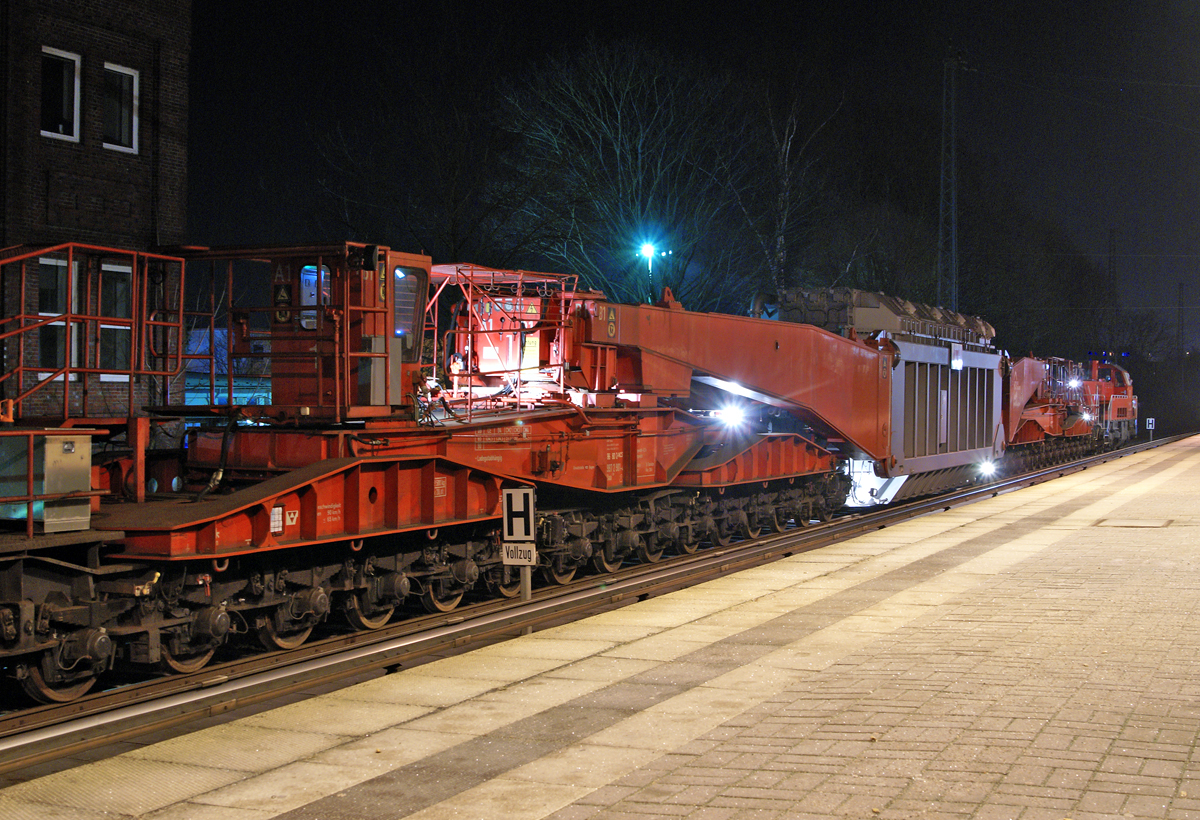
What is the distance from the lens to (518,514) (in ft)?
36.3

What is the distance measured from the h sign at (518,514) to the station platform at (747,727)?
113 centimetres

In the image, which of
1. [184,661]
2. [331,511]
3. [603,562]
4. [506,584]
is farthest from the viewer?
[603,562]

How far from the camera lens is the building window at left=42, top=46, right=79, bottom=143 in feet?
69.4

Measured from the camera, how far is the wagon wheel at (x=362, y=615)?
1085 centimetres

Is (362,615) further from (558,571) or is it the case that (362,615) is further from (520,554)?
(558,571)

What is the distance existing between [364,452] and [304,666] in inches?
Result: 88.5

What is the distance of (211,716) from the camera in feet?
25.5

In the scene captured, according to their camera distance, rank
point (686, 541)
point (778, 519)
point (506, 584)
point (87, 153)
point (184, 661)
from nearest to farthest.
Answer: point (184, 661), point (506, 584), point (686, 541), point (778, 519), point (87, 153)

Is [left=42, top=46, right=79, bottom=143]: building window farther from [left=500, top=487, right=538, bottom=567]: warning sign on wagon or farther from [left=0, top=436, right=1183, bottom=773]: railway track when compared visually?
[left=500, top=487, right=538, bottom=567]: warning sign on wagon

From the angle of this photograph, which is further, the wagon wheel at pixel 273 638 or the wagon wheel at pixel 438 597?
the wagon wheel at pixel 438 597

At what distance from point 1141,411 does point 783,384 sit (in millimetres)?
91181

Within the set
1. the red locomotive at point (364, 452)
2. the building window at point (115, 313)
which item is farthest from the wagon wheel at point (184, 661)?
the building window at point (115, 313)

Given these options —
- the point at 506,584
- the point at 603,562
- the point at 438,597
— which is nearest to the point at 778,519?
the point at 603,562

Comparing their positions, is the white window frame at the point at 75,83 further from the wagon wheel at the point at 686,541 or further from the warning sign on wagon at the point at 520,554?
the warning sign on wagon at the point at 520,554
